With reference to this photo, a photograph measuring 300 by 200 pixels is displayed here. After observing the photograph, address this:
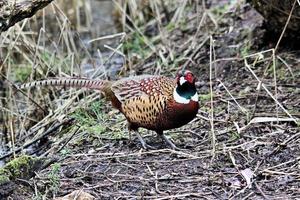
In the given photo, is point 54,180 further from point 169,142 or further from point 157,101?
point 169,142

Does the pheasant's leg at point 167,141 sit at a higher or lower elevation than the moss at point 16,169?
lower

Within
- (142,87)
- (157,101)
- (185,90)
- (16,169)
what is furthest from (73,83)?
(16,169)

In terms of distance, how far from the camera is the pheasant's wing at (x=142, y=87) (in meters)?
4.61

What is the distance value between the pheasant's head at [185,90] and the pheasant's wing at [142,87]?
60mm

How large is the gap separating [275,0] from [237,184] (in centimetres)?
244

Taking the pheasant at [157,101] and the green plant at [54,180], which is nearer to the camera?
the green plant at [54,180]

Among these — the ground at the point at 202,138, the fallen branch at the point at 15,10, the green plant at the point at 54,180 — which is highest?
the fallen branch at the point at 15,10

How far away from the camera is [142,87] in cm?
474

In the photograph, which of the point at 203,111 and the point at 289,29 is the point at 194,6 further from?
the point at 203,111

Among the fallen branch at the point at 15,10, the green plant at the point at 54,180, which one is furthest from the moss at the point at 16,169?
the fallen branch at the point at 15,10

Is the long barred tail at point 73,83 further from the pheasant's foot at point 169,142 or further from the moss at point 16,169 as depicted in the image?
the moss at point 16,169

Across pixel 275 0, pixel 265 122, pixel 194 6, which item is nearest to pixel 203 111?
pixel 265 122

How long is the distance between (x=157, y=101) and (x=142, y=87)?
23 cm

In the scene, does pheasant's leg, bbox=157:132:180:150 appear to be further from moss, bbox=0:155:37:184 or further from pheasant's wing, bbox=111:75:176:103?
moss, bbox=0:155:37:184
